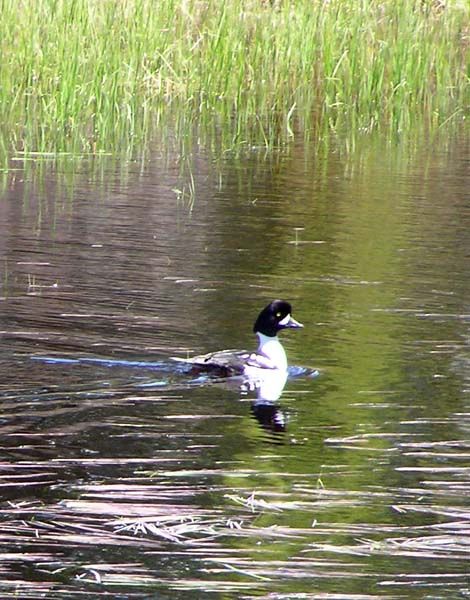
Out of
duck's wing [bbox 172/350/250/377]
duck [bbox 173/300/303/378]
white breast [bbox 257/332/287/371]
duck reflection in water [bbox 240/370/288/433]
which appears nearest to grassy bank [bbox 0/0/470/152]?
duck [bbox 173/300/303/378]

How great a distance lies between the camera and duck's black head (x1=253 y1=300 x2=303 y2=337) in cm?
820

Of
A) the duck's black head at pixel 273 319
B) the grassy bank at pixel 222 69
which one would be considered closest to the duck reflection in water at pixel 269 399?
the duck's black head at pixel 273 319

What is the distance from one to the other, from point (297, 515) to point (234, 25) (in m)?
11.4

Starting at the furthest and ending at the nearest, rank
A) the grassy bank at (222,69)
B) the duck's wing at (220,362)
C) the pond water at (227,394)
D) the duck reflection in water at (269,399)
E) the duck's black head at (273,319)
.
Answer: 1. the grassy bank at (222,69)
2. the duck's black head at (273,319)
3. the duck's wing at (220,362)
4. the duck reflection in water at (269,399)
5. the pond water at (227,394)

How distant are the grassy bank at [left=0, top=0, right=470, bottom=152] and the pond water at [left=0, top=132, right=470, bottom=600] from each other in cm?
128

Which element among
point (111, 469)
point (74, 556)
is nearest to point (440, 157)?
point (111, 469)

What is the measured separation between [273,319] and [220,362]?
73 centimetres

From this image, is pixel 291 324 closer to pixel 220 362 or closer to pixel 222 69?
pixel 220 362

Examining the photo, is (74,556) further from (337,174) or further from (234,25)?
(234,25)

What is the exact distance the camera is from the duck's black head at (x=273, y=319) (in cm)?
820

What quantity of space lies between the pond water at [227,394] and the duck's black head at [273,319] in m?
0.19

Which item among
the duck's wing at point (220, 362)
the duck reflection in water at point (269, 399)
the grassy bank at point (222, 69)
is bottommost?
the duck reflection in water at point (269, 399)

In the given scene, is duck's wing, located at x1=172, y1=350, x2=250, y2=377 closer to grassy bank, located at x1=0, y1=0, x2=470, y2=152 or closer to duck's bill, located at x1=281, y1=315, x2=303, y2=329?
duck's bill, located at x1=281, y1=315, x2=303, y2=329

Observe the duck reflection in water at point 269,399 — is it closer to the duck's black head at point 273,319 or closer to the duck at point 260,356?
the duck at point 260,356
